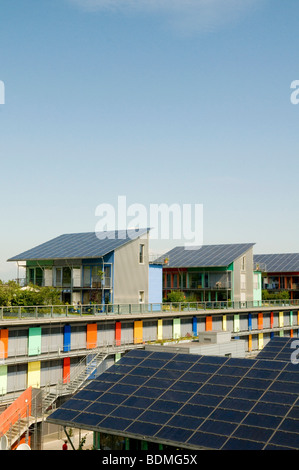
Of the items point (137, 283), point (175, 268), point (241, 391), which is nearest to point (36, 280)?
point (137, 283)

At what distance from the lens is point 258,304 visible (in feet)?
217

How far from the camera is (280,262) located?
97.1 metres

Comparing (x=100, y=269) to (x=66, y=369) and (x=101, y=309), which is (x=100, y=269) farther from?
(x=66, y=369)

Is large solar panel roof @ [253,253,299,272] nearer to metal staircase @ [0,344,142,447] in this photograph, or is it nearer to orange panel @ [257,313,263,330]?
orange panel @ [257,313,263,330]

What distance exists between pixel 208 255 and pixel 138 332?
29109 mm

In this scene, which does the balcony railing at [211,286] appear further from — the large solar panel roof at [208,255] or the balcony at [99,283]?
the balcony at [99,283]

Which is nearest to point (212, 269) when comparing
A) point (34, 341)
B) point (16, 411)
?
point (34, 341)

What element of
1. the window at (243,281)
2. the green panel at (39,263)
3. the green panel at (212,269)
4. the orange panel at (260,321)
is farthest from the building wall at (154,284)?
the window at (243,281)

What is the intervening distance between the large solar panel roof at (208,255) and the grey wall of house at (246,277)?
1121mm

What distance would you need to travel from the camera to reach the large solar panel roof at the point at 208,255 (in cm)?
7069

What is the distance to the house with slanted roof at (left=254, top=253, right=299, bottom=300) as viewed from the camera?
9238 cm
